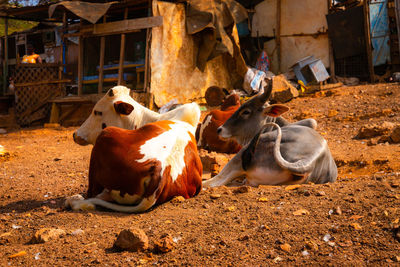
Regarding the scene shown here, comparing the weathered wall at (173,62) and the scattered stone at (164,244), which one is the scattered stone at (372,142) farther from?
the weathered wall at (173,62)

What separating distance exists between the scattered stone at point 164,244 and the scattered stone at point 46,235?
71 centimetres

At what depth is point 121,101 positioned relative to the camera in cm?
471

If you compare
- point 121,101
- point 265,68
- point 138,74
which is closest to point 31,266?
point 121,101

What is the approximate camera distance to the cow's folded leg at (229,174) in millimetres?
4770

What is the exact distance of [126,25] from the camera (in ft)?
39.4

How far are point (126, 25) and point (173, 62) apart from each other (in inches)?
65.7

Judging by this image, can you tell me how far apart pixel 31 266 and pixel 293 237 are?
1552mm

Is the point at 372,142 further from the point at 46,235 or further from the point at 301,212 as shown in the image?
the point at 46,235

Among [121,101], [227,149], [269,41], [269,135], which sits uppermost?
[269,41]

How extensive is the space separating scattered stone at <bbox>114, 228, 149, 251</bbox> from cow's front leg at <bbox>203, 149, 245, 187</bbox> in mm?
2225

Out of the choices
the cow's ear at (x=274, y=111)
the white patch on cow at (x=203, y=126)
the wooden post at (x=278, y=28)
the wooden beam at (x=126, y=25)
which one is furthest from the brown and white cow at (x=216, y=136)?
the wooden post at (x=278, y=28)

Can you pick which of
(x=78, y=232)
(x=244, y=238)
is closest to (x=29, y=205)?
(x=78, y=232)

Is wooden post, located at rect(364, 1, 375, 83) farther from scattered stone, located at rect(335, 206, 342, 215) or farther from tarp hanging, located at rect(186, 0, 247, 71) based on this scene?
scattered stone, located at rect(335, 206, 342, 215)

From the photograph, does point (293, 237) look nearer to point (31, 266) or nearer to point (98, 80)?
point (31, 266)
